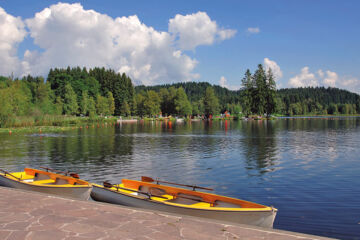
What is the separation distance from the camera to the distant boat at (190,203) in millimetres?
8875

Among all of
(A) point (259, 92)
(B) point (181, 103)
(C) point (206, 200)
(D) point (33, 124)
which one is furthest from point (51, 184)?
(B) point (181, 103)

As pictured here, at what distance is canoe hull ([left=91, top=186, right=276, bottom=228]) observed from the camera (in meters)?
8.84

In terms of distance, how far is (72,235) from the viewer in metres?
7.54

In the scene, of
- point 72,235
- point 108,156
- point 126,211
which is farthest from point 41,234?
point 108,156

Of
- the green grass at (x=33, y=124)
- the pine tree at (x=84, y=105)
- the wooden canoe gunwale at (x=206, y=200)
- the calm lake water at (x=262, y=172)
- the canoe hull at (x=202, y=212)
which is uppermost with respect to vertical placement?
the pine tree at (x=84, y=105)

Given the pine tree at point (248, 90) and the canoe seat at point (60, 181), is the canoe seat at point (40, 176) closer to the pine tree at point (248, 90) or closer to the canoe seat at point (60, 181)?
the canoe seat at point (60, 181)

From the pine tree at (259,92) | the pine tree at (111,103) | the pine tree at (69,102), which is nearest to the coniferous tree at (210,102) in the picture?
the pine tree at (259,92)

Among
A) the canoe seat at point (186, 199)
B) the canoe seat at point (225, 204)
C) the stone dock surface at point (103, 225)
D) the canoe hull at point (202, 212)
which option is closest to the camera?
the stone dock surface at point (103, 225)

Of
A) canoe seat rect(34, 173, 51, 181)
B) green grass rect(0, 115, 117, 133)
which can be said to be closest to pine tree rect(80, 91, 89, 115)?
green grass rect(0, 115, 117, 133)

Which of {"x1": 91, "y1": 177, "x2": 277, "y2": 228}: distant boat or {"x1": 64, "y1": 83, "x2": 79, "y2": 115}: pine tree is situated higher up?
{"x1": 64, "y1": 83, "x2": 79, "y2": 115}: pine tree

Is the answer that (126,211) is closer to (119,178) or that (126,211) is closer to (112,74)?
(119,178)

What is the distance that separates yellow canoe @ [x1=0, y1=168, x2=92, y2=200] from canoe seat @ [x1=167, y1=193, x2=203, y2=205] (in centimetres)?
355

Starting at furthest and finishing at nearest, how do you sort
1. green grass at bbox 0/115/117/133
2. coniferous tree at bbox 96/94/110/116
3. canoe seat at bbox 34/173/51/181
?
coniferous tree at bbox 96/94/110/116, green grass at bbox 0/115/117/133, canoe seat at bbox 34/173/51/181

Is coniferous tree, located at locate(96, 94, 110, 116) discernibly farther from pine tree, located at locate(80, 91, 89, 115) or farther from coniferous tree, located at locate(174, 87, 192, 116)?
coniferous tree, located at locate(174, 87, 192, 116)
